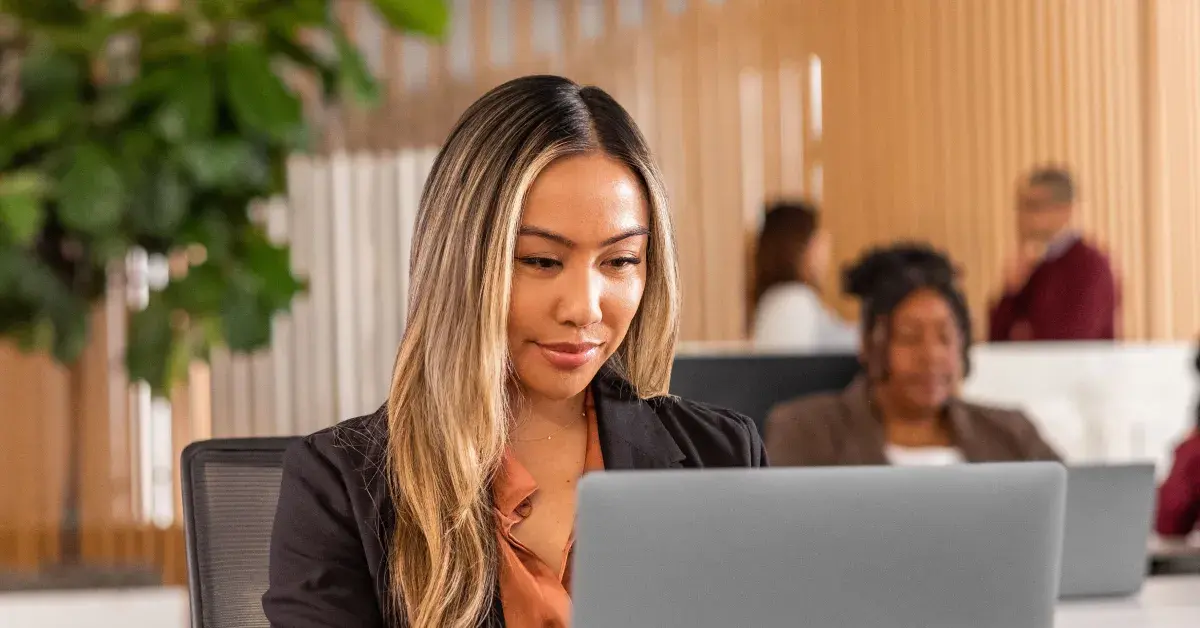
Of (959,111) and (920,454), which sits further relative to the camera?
(959,111)

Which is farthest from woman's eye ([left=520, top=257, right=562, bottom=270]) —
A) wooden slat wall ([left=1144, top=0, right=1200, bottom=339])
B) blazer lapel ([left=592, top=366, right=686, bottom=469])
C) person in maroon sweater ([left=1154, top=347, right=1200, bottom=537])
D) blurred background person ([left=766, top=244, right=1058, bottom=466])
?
wooden slat wall ([left=1144, top=0, right=1200, bottom=339])

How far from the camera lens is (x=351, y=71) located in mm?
4055

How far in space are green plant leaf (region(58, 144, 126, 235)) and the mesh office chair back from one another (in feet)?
7.59

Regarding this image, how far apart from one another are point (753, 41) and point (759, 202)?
647mm

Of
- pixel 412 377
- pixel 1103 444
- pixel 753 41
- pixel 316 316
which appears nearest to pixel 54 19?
pixel 316 316

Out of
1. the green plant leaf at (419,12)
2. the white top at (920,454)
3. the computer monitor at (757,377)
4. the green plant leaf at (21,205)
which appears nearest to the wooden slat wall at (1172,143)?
the green plant leaf at (419,12)

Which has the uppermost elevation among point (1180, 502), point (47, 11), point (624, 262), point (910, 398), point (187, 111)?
point (47, 11)

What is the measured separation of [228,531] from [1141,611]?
1157 mm

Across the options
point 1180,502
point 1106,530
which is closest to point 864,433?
point 1180,502

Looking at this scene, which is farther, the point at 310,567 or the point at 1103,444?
the point at 1103,444

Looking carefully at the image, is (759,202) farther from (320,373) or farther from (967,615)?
(967,615)

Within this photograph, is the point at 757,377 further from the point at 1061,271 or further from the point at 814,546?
the point at 1061,271

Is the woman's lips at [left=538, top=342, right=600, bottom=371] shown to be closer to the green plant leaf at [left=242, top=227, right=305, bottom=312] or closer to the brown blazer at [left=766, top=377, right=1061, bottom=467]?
the brown blazer at [left=766, top=377, right=1061, bottom=467]

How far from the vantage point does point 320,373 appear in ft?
17.3
